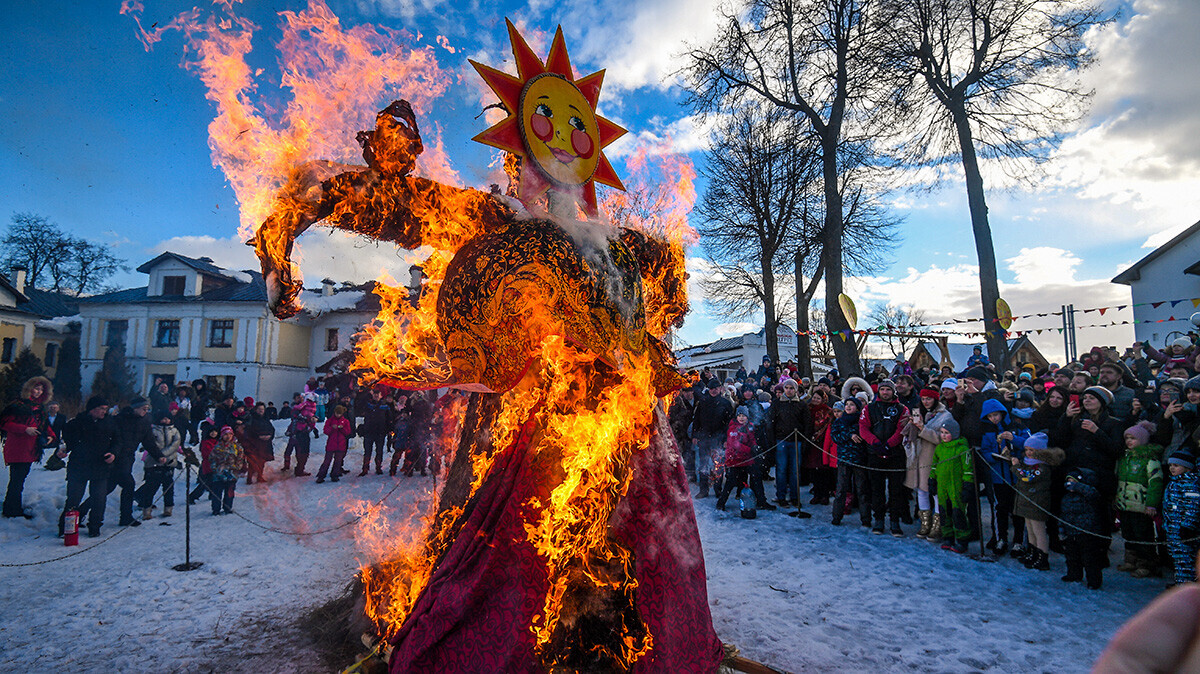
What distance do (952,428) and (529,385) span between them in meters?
6.21

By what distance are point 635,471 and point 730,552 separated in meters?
4.22

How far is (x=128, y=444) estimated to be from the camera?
7957 millimetres

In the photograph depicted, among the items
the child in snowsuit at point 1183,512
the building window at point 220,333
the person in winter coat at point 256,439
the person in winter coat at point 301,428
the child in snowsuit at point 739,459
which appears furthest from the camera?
the building window at point 220,333

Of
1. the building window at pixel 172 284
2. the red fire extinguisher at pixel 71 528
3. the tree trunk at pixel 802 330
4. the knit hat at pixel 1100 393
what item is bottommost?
the red fire extinguisher at pixel 71 528

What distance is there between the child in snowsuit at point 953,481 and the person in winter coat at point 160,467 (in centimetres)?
1081

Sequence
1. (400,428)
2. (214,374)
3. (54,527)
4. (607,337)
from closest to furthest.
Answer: (607,337), (54,527), (400,428), (214,374)

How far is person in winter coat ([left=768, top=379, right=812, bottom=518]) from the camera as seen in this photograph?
30.1 ft

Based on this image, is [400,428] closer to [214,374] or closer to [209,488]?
[209,488]

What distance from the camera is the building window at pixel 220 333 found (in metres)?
26.9

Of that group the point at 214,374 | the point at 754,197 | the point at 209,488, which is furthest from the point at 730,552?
the point at 214,374

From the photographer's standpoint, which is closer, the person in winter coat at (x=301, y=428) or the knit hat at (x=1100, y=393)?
the knit hat at (x=1100, y=393)

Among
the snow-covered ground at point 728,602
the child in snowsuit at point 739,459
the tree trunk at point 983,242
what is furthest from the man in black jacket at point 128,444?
the tree trunk at point 983,242

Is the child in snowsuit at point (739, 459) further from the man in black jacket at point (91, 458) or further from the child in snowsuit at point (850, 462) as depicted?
the man in black jacket at point (91, 458)

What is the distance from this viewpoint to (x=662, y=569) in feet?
9.45
